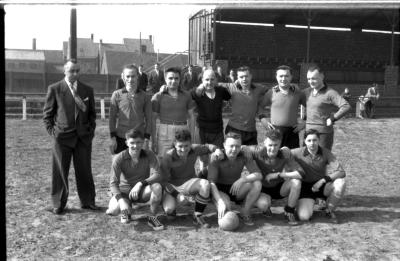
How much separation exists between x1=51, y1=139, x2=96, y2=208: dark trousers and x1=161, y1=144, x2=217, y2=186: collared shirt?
2.96 ft

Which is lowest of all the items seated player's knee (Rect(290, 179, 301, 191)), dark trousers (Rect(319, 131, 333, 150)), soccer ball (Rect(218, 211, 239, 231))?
soccer ball (Rect(218, 211, 239, 231))

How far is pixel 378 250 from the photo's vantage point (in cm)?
430

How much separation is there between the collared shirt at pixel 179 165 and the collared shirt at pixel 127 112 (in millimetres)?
505

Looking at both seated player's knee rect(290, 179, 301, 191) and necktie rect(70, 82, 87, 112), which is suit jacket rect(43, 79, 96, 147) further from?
seated player's knee rect(290, 179, 301, 191)

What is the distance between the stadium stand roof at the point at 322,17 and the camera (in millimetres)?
22667

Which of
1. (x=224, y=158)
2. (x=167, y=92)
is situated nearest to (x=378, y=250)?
(x=224, y=158)

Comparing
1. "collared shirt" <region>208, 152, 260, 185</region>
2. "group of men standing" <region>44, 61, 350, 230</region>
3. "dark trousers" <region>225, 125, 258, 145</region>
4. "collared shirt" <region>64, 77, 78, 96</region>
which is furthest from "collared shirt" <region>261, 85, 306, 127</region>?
"collared shirt" <region>64, 77, 78, 96</region>

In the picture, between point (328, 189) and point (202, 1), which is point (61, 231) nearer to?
point (328, 189)

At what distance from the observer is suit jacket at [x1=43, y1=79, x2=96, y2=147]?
16.8 feet

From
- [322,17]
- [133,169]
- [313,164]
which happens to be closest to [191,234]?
[133,169]

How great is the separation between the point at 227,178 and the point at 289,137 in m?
0.99

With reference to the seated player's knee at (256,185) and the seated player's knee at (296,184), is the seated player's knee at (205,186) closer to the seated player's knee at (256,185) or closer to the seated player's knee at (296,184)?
the seated player's knee at (256,185)

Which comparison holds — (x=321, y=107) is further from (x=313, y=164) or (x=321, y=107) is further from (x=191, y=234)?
(x=191, y=234)

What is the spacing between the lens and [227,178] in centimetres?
525
